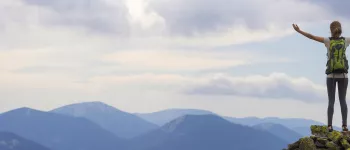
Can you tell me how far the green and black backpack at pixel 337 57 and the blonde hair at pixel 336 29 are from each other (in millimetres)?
237

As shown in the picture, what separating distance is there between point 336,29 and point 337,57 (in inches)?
41.9

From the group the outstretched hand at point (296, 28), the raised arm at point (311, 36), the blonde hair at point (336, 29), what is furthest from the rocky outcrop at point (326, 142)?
the outstretched hand at point (296, 28)

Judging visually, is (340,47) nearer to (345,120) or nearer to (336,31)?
(336,31)

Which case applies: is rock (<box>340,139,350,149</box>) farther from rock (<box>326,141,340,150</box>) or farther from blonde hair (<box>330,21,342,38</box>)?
blonde hair (<box>330,21,342,38</box>)

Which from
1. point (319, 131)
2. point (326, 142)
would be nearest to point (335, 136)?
point (326, 142)

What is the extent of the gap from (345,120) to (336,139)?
0.83m

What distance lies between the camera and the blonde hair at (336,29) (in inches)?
721

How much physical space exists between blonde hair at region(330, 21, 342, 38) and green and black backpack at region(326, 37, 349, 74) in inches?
9.3

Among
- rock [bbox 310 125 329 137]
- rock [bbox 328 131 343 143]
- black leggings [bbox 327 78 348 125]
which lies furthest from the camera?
rock [bbox 310 125 329 137]

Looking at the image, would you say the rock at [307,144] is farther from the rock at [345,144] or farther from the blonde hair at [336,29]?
the blonde hair at [336,29]

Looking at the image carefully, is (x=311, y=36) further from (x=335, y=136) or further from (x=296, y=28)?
(x=335, y=136)

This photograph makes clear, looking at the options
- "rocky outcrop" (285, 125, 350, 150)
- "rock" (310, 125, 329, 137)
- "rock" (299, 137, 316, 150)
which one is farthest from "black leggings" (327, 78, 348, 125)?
"rock" (299, 137, 316, 150)

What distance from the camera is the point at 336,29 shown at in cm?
1839

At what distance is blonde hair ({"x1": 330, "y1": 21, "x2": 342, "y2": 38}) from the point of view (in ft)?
60.1
